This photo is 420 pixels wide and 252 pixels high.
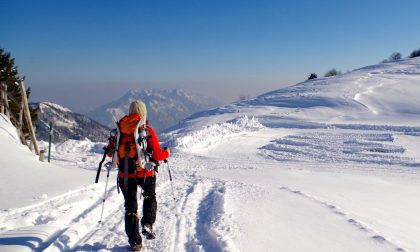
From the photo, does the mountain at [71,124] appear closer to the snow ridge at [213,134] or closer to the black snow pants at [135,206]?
the snow ridge at [213,134]

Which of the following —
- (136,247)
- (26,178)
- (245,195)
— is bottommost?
(245,195)

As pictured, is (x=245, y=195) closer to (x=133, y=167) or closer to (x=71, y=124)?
(x=133, y=167)

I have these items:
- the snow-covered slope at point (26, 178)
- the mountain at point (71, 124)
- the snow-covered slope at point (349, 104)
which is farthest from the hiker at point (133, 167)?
the mountain at point (71, 124)

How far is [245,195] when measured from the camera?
774 centimetres

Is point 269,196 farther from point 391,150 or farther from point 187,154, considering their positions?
point 391,150

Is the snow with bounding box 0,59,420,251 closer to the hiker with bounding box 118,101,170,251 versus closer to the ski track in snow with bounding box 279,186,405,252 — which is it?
the ski track in snow with bounding box 279,186,405,252

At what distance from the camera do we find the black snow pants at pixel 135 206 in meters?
4.67

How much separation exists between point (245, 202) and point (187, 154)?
7.83 m

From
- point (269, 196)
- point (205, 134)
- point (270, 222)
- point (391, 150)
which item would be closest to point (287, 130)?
point (205, 134)

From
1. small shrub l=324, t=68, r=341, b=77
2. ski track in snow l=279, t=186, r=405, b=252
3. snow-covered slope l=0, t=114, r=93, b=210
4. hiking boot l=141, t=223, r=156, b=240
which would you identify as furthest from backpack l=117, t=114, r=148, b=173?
small shrub l=324, t=68, r=341, b=77

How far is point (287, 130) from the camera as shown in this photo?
2077 centimetres

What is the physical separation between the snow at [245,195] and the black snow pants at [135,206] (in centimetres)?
30

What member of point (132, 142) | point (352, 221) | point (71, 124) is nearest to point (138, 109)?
point (132, 142)

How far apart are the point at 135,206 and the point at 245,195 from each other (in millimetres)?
3512
